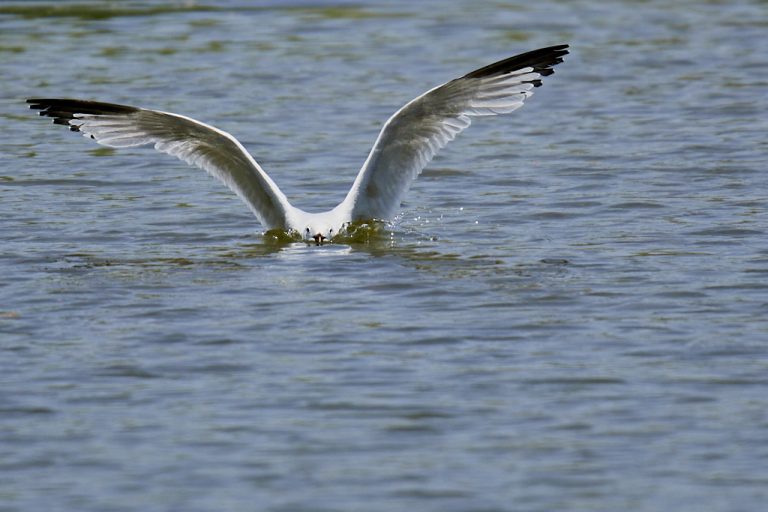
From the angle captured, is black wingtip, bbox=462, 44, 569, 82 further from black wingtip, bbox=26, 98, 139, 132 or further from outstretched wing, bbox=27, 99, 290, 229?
black wingtip, bbox=26, 98, 139, 132

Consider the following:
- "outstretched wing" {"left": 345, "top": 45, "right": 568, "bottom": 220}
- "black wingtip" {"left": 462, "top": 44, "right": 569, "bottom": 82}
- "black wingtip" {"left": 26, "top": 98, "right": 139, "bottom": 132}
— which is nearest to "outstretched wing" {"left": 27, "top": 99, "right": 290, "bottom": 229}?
"black wingtip" {"left": 26, "top": 98, "right": 139, "bottom": 132}

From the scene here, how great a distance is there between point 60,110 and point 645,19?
1142cm

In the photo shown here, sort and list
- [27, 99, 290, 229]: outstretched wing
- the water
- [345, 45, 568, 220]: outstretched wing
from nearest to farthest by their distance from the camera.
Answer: the water
[345, 45, 568, 220]: outstretched wing
[27, 99, 290, 229]: outstretched wing

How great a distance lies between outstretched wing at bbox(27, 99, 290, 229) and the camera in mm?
9898

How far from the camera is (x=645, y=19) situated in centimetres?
1997

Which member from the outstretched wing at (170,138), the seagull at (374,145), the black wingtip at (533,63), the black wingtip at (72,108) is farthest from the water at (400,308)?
the black wingtip at (533,63)

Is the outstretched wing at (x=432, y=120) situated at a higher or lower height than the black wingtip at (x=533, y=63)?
lower

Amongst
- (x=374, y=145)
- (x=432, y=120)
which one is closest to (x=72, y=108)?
(x=374, y=145)

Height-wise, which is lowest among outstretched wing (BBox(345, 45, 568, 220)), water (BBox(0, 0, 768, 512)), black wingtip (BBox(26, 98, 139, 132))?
water (BBox(0, 0, 768, 512))

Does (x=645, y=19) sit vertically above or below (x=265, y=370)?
above

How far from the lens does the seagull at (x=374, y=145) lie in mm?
9742

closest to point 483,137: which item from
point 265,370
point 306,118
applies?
point 306,118

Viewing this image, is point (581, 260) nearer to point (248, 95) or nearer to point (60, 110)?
point (60, 110)

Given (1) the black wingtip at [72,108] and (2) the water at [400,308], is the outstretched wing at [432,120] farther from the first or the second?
(1) the black wingtip at [72,108]
